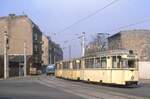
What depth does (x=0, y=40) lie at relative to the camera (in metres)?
112

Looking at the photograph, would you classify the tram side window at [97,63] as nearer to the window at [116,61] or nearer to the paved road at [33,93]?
the window at [116,61]

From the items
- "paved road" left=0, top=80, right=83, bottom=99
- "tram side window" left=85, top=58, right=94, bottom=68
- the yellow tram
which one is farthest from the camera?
"tram side window" left=85, top=58, right=94, bottom=68

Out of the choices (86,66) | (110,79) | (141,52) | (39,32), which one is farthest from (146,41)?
(39,32)

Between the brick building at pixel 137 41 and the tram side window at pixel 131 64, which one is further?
the brick building at pixel 137 41

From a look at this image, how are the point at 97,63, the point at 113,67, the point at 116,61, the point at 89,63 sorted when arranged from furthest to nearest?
the point at 89,63, the point at 97,63, the point at 113,67, the point at 116,61

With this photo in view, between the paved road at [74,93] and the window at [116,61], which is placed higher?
Answer: the window at [116,61]

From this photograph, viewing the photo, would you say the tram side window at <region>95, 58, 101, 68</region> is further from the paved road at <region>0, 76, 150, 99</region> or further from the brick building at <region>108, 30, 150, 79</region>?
the brick building at <region>108, 30, 150, 79</region>

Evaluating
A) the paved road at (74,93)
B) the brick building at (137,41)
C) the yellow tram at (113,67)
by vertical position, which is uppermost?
the brick building at (137,41)

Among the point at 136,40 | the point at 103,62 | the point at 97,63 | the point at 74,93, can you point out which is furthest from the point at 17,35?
the point at 74,93

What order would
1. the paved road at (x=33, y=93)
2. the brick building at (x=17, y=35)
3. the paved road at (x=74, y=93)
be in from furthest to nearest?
the brick building at (x=17, y=35) < the paved road at (x=74, y=93) < the paved road at (x=33, y=93)

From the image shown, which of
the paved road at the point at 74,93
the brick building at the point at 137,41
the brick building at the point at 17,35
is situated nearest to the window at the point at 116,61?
the paved road at the point at 74,93

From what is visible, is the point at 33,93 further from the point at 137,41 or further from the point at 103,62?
the point at 137,41

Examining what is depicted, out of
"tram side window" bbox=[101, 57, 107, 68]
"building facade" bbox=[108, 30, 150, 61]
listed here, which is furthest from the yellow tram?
"building facade" bbox=[108, 30, 150, 61]

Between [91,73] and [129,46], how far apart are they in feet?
115
